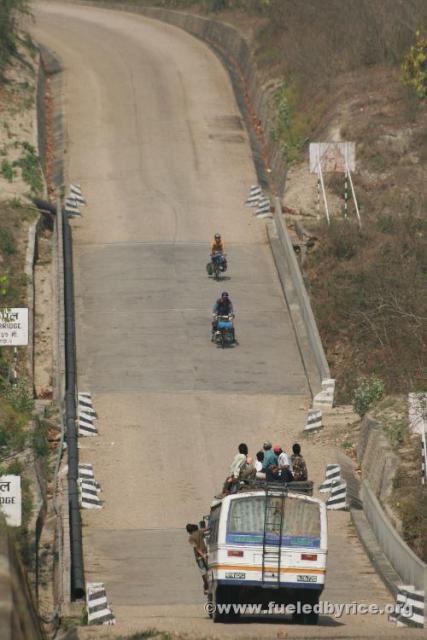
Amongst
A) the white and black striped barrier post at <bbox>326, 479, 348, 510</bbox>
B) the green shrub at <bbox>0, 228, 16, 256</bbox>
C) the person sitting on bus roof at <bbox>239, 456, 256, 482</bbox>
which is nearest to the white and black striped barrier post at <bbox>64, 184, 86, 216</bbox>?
the green shrub at <bbox>0, 228, 16, 256</bbox>

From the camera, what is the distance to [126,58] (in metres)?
65.9

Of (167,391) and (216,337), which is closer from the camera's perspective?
(167,391)

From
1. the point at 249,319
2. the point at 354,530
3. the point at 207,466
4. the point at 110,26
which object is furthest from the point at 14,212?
the point at 110,26

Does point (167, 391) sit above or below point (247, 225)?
below

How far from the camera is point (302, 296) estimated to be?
37656 mm

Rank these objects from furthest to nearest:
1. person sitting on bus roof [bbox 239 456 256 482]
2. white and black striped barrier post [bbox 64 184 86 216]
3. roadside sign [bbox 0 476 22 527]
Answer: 1. white and black striped barrier post [bbox 64 184 86 216]
2. person sitting on bus roof [bbox 239 456 256 482]
3. roadside sign [bbox 0 476 22 527]

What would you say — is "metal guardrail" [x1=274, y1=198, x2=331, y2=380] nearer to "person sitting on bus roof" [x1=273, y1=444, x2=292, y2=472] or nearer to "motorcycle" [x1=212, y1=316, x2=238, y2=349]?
"motorcycle" [x1=212, y1=316, x2=238, y2=349]

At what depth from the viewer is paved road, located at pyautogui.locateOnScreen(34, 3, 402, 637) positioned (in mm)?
23953

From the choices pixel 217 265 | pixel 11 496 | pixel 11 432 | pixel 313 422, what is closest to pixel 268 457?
pixel 11 496

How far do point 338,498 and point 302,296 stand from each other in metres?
12.0

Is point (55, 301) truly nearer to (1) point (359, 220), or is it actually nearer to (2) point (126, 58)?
(1) point (359, 220)

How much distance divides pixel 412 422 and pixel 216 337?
11888 mm

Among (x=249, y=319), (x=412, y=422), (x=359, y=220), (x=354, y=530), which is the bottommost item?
(x=354, y=530)

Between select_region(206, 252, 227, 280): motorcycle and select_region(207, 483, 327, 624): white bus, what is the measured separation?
22.0 m
